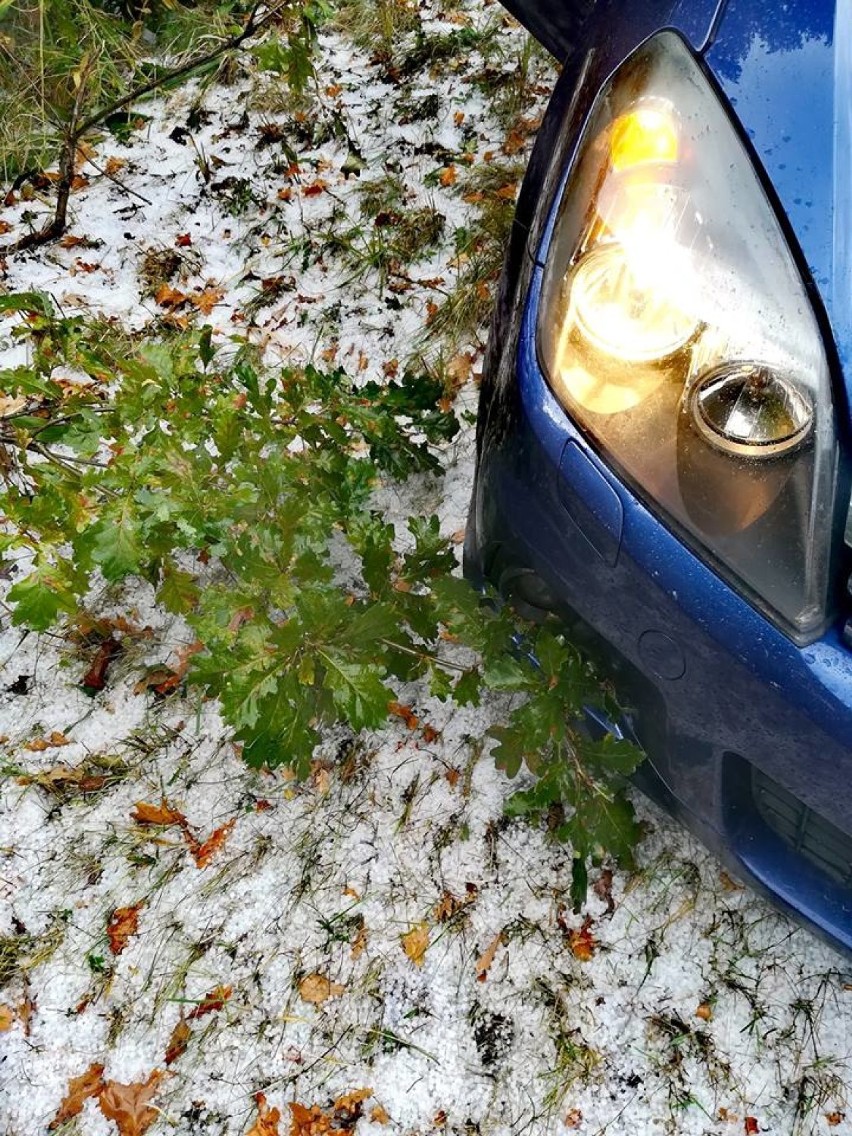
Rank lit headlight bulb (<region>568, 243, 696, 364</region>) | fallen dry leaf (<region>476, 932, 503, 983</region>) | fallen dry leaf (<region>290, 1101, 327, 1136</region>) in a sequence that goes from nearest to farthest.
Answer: lit headlight bulb (<region>568, 243, 696, 364</region>)
fallen dry leaf (<region>290, 1101, 327, 1136</region>)
fallen dry leaf (<region>476, 932, 503, 983</region>)

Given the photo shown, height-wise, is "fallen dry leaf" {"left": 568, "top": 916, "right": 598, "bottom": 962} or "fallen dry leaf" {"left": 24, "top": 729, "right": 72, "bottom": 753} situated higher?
"fallen dry leaf" {"left": 568, "top": 916, "right": 598, "bottom": 962}

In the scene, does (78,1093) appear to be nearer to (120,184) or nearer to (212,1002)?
(212,1002)

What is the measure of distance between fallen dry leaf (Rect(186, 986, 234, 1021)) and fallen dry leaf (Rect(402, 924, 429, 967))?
1.30 feet

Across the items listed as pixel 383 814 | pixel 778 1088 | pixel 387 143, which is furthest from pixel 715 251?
pixel 387 143

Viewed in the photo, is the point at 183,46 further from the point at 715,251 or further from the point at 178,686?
A: the point at 715,251

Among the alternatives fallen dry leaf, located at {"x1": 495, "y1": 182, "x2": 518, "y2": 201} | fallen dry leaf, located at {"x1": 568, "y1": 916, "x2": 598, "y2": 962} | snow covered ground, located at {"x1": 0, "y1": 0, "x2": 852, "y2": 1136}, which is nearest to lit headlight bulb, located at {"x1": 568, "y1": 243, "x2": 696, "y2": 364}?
snow covered ground, located at {"x1": 0, "y1": 0, "x2": 852, "y2": 1136}

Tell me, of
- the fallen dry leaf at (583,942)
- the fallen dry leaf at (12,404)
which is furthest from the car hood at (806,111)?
the fallen dry leaf at (12,404)

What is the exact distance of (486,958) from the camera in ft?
6.27

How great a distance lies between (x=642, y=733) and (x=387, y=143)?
293cm

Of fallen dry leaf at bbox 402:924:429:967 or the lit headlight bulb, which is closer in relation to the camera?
the lit headlight bulb

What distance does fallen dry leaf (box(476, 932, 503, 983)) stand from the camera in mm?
1895

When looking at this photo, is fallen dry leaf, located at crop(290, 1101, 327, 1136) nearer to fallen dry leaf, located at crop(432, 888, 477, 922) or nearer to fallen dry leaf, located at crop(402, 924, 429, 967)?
fallen dry leaf, located at crop(402, 924, 429, 967)

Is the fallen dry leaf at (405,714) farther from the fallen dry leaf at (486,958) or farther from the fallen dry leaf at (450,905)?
the fallen dry leaf at (486,958)

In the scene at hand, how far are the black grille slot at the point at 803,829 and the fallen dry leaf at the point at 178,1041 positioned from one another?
4.24ft
